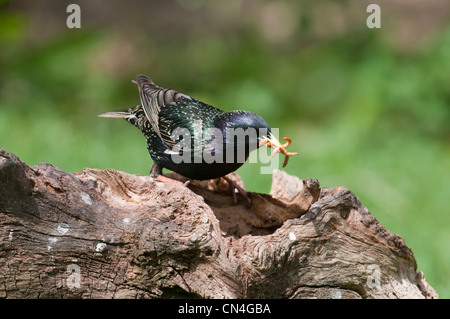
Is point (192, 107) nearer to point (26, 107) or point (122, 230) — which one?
point (122, 230)

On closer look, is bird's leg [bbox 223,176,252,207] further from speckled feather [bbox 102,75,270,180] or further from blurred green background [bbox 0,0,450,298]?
blurred green background [bbox 0,0,450,298]

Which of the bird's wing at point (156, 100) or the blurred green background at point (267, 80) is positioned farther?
the blurred green background at point (267, 80)

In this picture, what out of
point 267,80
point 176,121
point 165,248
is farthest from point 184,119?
point 267,80

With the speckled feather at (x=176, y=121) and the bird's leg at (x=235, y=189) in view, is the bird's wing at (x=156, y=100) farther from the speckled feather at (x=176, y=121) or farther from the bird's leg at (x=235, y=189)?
the bird's leg at (x=235, y=189)

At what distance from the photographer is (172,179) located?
3.93 m

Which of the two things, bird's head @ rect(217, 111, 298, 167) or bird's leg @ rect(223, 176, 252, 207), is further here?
bird's leg @ rect(223, 176, 252, 207)

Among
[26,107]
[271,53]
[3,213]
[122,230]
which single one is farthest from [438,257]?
[26,107]

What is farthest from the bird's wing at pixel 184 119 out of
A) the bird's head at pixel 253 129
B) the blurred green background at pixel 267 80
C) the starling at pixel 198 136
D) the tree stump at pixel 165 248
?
the blurred green background at pixel 267 80

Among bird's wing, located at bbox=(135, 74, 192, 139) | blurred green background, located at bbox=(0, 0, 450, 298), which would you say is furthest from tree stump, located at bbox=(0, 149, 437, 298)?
blurred green background, located at bbox=(0, 0, 450, 298)

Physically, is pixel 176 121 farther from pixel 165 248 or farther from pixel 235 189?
pixel 165 248

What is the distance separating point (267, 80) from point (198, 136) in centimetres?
446

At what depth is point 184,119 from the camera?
3986 mm

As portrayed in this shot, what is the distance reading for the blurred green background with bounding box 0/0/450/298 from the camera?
251 inches

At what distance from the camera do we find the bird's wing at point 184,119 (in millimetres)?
3818
